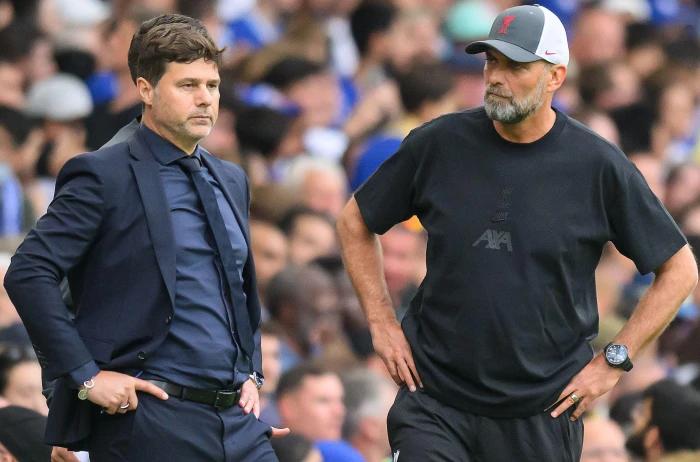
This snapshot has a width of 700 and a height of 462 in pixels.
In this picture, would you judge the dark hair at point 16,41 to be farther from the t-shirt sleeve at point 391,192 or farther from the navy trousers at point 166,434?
the navy trousers at point 166,434

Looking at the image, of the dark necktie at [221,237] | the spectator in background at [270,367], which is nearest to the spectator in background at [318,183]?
the spectator in background at [270,367]

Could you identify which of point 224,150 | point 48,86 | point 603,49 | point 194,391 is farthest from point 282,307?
point 603,49

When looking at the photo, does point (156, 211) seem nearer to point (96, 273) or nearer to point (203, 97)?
point (96, 273)

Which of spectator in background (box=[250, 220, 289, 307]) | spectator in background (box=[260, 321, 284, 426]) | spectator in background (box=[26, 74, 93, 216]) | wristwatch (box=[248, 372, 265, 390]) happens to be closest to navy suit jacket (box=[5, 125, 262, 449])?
wristwatch (box=[248, 372, 265, 390])

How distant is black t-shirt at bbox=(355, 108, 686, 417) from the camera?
636 centimetres

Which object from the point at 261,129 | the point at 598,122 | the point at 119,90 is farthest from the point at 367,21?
the point at 119,90

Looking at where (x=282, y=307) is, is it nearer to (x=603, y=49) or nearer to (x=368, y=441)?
(x=368, y=441)

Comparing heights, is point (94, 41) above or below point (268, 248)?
above

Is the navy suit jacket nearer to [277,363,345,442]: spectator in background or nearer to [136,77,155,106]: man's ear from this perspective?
[136,77,155,106]: man's ear

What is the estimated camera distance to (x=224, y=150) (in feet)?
37.3

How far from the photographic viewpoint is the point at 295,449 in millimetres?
7781

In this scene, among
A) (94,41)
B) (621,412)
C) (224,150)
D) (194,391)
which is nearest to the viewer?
(194,391)

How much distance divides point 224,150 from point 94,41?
2.13 meters

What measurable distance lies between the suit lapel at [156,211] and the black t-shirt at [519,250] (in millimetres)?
1085
